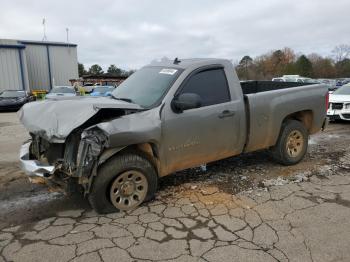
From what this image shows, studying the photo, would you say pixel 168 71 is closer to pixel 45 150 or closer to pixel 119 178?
pixel 119 178

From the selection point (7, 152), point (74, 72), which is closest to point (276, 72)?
point (74, 72)

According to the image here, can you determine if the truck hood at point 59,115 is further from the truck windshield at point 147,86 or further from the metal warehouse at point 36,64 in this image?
the metal warehouse at point 36,64

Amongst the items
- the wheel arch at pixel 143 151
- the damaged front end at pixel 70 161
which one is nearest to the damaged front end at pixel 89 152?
the damaged front end at pixel 70 161

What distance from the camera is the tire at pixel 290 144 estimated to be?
5945 mm

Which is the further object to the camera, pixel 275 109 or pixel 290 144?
pixel 290 144

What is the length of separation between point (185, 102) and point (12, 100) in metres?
16.9

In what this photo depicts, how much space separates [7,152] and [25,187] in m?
2.88

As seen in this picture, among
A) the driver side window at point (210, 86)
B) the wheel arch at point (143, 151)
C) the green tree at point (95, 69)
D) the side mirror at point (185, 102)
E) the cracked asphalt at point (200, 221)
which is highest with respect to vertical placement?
the green tree at point (95, 69)

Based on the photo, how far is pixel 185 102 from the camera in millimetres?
4371

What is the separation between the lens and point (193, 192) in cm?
493

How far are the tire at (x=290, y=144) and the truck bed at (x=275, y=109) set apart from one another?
0.19 m

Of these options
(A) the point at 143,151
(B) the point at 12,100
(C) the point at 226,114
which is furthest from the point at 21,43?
(A) the point at 143,151

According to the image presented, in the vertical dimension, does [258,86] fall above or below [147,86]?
below

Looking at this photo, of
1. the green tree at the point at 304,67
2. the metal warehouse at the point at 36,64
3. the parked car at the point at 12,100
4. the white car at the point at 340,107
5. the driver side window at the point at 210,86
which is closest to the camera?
the driver side window at the point at 210,86
